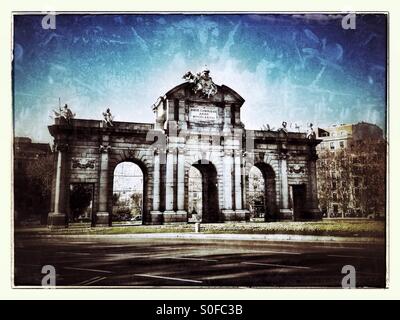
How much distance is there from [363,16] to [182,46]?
16.5ft

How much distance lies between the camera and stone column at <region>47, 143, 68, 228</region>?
12352 mm

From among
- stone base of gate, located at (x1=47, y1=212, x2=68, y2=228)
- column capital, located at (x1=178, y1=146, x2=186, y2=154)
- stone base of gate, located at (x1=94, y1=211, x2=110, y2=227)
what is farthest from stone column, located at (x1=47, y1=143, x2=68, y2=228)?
column capital, located at (x1=178, y1=146, x2=186, y2=154)

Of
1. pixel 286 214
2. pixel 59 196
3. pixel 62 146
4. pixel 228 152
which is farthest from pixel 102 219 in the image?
pixel 286 214

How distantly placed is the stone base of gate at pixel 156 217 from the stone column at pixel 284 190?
3.75m

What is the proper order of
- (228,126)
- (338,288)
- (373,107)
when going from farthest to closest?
1. (228,126)
2. (373,107)
3. (338,288)

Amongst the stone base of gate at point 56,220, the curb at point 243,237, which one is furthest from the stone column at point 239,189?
the stone base of gate at point 56,220

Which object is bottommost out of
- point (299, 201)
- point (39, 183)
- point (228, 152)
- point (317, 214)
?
point (317, 214)

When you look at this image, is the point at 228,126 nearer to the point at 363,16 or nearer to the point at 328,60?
the point at 328,60

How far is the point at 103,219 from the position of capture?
42.3 ft

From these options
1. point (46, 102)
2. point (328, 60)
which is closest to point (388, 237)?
point (328, 60)

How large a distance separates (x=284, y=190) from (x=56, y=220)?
6895mm

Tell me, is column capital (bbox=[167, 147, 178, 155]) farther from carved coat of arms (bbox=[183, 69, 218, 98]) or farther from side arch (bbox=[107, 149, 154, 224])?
carved coat of arms (bbox=[183, 69, 218, 98])

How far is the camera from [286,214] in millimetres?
13828

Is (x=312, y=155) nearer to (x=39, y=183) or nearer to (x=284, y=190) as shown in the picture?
(x=284, y=190)
